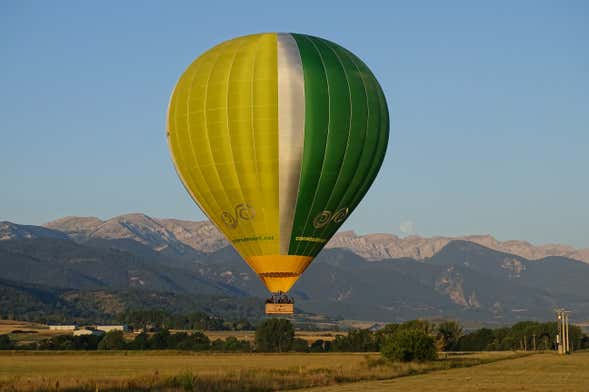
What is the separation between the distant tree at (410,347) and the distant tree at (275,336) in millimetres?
75712

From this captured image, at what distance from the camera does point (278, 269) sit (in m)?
66.5

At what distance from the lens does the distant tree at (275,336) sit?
180 m

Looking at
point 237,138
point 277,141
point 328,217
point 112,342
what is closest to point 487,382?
point 328,217

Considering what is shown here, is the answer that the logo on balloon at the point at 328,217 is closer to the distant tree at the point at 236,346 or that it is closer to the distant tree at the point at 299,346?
the distant tree at the point at 236,346

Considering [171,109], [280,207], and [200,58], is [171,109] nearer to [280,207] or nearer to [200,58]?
[200,58]

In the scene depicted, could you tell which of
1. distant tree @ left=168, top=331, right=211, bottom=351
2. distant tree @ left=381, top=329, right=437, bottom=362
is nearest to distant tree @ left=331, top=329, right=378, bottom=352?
distant tree @ left=168, top=331, right=211, bottom=351

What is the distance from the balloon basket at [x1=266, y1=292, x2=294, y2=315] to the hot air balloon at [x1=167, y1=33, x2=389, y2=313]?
9cm

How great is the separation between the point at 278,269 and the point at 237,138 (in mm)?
9058

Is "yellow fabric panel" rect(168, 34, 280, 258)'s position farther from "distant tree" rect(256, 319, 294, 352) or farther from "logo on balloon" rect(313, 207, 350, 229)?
"distant tree" rect(256, 319, 294, 352)

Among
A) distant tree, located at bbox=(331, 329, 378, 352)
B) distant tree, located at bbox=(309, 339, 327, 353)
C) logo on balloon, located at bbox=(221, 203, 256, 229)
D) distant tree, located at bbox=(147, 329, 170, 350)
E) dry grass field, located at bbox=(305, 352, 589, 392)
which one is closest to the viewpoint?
dry grass field, located at bbox=(305, 352, 589, 392)

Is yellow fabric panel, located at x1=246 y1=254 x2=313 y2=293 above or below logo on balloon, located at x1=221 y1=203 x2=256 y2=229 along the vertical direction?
below

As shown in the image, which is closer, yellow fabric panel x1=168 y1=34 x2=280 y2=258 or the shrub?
yellow fabric panel x1=168 y1=34 x2=280 y2=258

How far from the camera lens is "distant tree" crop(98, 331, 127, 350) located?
165500mm

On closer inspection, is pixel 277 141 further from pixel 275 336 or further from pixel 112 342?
pixel 275 336
